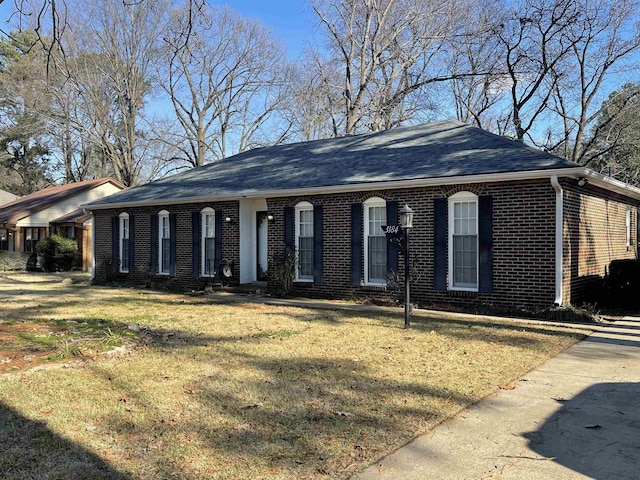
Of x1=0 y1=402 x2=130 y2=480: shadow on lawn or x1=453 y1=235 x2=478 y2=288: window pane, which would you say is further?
x1=453 y1=235 x2=478 y2=288: window pane

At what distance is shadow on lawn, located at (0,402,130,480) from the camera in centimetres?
327

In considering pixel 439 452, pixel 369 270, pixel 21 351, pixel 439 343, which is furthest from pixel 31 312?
pixel 439 452

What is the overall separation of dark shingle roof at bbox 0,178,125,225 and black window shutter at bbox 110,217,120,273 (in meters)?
11.7

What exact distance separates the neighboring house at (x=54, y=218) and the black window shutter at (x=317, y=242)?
15.2 metres

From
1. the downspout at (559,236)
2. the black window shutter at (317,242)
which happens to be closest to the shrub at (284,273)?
the black window shutter at (317,242)

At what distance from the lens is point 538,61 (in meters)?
23.7

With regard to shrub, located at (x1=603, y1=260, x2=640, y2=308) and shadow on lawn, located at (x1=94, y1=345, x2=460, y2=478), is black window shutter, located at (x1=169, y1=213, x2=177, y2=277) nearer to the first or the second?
shadow on lawn, located at (x1=94, y1=345, x2=460, y2=478)

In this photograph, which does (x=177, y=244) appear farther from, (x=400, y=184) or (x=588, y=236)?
(x=588, y=236)

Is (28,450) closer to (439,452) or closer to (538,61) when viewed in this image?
(439,452)

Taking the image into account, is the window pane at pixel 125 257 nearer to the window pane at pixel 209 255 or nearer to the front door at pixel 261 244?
the window pane at pixel 209 255

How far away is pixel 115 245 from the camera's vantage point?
17734 mm

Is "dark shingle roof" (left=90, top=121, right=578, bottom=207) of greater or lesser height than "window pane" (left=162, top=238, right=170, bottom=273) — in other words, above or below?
above

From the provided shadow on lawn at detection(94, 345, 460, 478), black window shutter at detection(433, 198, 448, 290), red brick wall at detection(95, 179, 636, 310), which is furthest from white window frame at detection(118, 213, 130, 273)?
shadow on lawn at detection(94, 345, 460, 478)

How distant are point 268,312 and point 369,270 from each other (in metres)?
2.88
